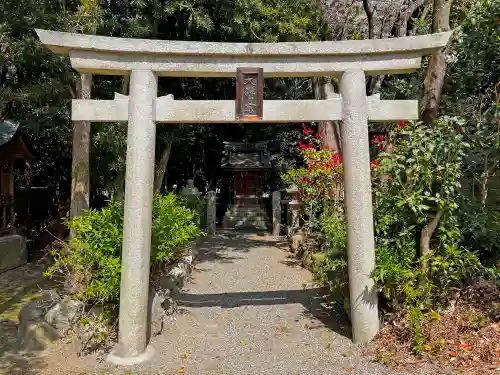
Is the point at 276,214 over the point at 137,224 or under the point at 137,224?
over

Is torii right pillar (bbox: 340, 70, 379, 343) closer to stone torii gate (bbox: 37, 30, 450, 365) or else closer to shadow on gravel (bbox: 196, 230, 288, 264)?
stone torii gate (bbox: 37, 30, 450, 365)

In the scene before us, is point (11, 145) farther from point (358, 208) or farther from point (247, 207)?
point (358, 208)

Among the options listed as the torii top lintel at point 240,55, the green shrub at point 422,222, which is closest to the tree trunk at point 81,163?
the torii top lintel at point 240,55

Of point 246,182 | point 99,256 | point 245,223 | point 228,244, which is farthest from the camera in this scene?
point 246,182

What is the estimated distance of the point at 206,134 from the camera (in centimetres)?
1888

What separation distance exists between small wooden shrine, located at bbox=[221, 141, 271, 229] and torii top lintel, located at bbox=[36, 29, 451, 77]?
13.1 metres

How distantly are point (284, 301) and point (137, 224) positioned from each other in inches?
119

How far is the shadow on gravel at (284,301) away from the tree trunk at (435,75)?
10.4 feet

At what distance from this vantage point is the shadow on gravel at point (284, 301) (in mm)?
5591

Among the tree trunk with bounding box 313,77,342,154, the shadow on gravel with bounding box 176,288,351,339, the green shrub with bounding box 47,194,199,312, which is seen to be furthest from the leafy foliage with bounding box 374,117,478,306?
the tree trunk with bounding box 313,77,342,154

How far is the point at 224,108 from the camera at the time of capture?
15.5ft

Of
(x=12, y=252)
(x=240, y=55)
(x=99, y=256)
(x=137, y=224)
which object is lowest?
(x=12, y=252)

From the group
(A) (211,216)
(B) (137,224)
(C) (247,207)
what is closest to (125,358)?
(B) (137,224)

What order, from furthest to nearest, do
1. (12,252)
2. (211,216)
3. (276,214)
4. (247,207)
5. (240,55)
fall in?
(247,207) → (276,214) → (211,216) → (12,252) → (240,55)
